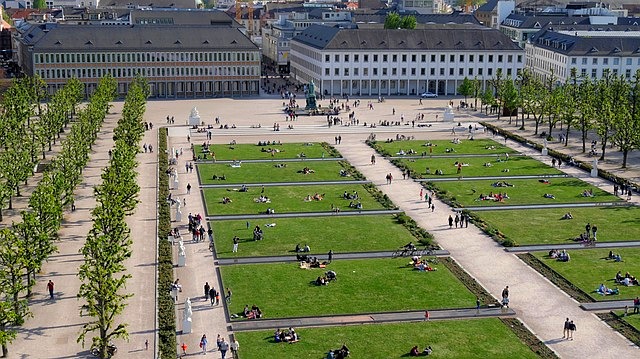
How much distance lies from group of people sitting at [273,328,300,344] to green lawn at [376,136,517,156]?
73.5 meters

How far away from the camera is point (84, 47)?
197 meters

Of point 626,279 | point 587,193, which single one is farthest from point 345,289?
point 587,193

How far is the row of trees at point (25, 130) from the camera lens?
99312 millimetres

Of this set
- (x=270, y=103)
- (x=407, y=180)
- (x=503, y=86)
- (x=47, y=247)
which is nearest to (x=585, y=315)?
(x=47, y=247)

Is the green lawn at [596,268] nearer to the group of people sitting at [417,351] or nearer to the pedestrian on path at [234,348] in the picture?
the group of people sitting at [417,351]

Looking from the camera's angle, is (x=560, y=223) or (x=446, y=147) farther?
(x=446, y=147)

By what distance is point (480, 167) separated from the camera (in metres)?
127

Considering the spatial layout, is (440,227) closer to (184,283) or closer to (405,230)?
(405,230)

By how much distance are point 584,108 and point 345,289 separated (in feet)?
278

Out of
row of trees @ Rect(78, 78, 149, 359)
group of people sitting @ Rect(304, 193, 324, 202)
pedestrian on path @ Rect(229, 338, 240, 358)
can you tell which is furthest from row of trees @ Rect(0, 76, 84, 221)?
pedestrian on path @ Rect(229, 338, 240, 358)

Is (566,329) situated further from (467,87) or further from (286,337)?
(467,87)

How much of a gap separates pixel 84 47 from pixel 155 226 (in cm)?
11247

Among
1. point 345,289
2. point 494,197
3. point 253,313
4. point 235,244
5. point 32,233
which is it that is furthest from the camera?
point 494,197

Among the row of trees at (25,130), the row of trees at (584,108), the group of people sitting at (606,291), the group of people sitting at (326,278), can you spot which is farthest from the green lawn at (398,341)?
the row of trees at (584,108)
